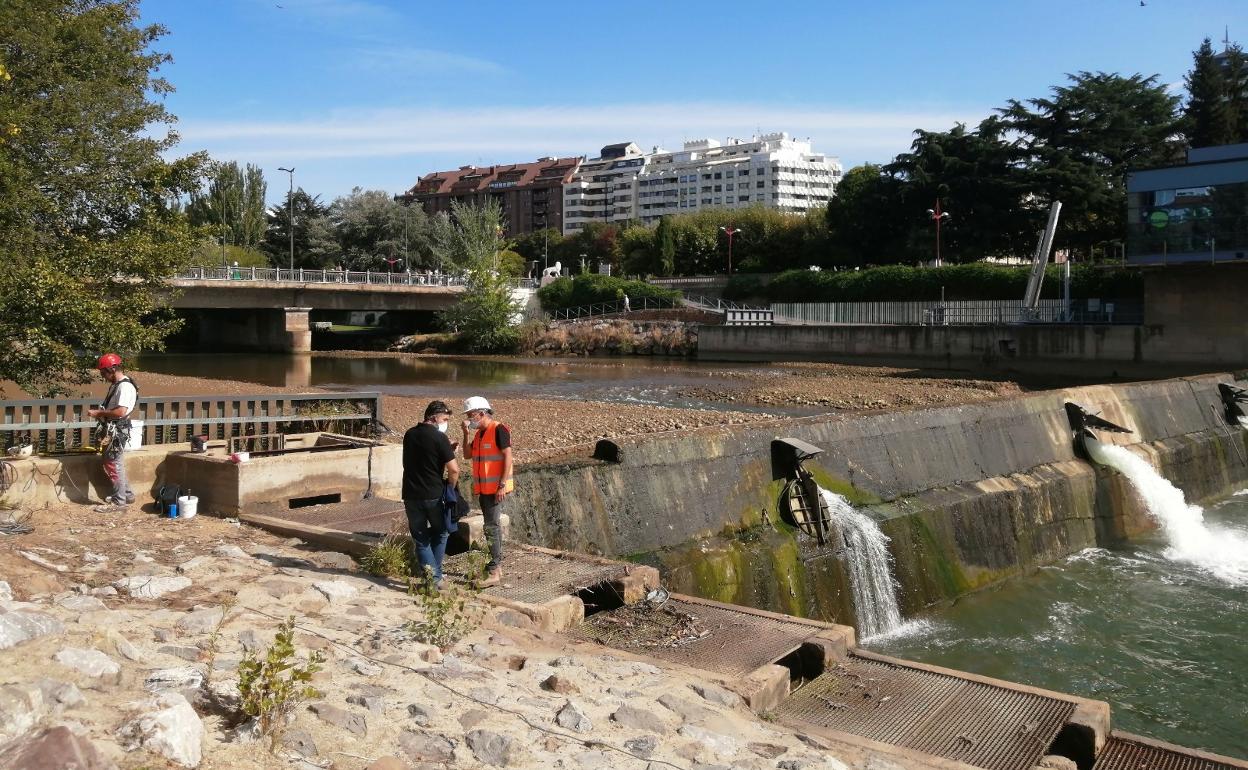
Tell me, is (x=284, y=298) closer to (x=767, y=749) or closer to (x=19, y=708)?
(x=19, y=708)

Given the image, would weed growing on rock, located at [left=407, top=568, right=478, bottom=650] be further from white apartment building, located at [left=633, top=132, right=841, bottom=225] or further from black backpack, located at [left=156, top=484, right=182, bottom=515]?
white apartment building, located at [left=633, top=132, right=841, bottom=225]

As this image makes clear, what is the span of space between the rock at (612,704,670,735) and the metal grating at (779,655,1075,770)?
123 cm

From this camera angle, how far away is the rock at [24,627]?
588 centimetres

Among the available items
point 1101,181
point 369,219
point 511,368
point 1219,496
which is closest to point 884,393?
point 1219,496

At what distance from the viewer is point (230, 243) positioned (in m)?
106

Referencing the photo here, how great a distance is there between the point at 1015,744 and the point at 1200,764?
1.14 m

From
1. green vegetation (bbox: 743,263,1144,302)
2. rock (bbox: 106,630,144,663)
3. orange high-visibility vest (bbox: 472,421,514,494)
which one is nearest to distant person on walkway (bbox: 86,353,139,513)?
orange high-visibility vest (bbox: 472,421,514,494)

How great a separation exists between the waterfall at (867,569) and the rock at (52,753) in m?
9.30

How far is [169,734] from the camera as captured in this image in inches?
193

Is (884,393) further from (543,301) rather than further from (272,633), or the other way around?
(543,301)

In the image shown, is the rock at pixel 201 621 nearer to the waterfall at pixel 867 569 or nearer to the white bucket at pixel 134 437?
the white bucket at pixel 134 437

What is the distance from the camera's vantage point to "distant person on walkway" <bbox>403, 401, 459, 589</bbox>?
8297 mm

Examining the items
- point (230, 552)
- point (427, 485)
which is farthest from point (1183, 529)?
point (230, 552)

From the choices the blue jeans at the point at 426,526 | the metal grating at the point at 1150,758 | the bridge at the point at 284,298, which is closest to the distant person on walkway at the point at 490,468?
the blue jeans at the point at 426,526
